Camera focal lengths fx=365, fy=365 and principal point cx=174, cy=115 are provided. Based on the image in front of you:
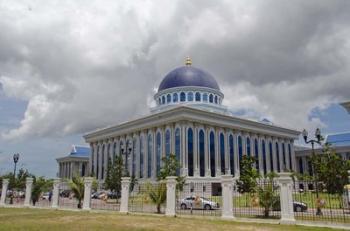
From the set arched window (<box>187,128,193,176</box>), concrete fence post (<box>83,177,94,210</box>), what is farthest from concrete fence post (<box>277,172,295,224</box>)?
arched window (<box>187,128,193,176</box>)

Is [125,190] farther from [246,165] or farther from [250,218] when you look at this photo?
[246,165]

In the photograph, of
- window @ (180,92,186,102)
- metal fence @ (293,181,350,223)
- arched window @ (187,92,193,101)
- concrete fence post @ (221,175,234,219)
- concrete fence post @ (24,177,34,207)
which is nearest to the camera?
metal fence @ (293,181,350,223)

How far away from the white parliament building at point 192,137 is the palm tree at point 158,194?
30637mm

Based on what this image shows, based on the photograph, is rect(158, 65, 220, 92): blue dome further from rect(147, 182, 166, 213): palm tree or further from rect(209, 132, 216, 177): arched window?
rect(147, 182, 166, 213): palm tree

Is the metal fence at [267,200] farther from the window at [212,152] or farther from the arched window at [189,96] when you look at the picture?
the arched window at [189,96]

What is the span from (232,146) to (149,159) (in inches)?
560

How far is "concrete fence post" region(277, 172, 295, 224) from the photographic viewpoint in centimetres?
1730

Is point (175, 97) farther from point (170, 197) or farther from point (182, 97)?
point (170, 197)

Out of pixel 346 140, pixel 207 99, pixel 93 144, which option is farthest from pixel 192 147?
pixel 346 140

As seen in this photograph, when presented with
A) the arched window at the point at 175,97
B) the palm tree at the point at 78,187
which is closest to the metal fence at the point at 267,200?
the palm tree at the point at 78,187

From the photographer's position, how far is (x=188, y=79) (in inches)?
2645

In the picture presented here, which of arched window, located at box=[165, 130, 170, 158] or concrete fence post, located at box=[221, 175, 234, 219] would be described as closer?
concrete fence post, located at box=[221, 175, 234, 219]

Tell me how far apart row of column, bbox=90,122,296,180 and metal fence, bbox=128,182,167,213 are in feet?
97.2

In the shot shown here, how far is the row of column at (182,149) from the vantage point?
56.1m
